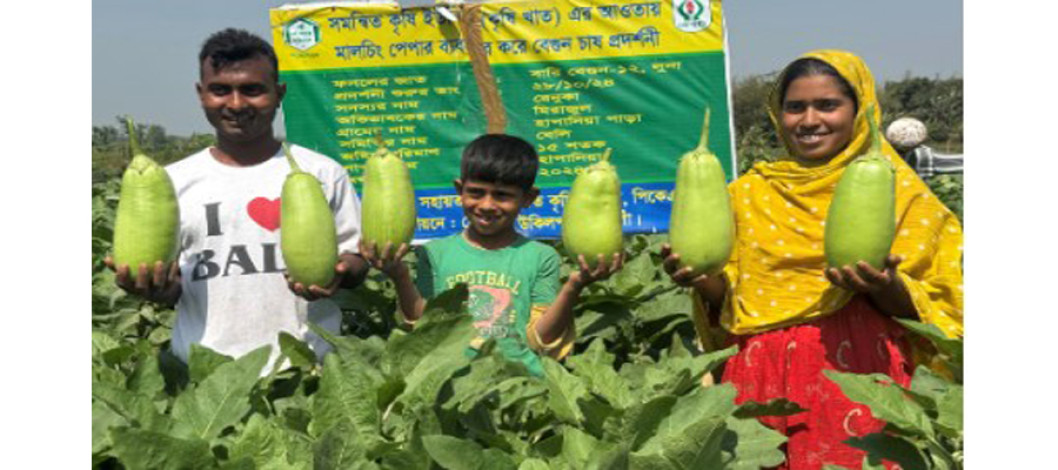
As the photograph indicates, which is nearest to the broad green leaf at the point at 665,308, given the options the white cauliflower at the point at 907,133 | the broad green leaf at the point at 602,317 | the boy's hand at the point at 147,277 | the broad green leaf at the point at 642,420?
the broad green leaf at the point at 602,317

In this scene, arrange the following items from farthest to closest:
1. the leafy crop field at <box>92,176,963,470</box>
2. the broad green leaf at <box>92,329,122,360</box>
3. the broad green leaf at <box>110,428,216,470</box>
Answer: the broad green leaf at <box>92,329,122,360</box> → the leafy crop field at <box>92,176,963,470</box> → the broad green leaf at <box>110,428,216,470</box>

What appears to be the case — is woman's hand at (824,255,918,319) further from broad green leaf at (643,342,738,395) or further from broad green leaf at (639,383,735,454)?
broad green leaf at (639,383,735,454)

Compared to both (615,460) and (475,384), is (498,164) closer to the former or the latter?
(475,384)

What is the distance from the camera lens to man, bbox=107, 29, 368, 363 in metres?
3.17

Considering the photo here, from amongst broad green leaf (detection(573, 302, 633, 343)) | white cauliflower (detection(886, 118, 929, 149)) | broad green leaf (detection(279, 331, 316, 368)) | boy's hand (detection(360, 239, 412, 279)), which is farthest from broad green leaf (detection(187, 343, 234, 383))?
white cauliflower (detection(886, 118, 929, 149))

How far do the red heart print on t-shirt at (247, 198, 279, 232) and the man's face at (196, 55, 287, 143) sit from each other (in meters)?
0.20

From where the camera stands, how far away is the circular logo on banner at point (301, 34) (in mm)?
6039

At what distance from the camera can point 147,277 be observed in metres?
2.75

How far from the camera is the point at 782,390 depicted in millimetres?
3146

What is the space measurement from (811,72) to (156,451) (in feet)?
7.07

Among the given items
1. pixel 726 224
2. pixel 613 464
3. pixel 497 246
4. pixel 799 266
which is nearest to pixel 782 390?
pixel 799 266

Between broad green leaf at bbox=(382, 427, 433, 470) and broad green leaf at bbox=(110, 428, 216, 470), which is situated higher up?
broad green leaf at bbox=(110, 428, 216, 470)

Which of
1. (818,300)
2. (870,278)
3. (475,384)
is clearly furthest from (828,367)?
(475,384)

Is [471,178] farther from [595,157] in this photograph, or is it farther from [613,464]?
[595,157]
